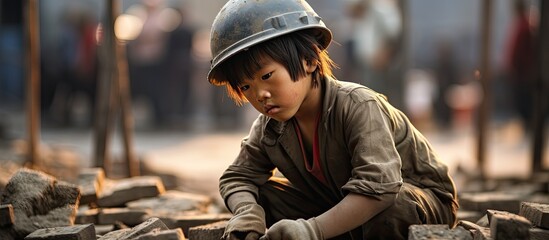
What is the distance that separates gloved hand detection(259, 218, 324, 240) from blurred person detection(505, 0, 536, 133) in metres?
10.5

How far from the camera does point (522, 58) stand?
15.2 meters

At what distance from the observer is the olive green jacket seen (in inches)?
169

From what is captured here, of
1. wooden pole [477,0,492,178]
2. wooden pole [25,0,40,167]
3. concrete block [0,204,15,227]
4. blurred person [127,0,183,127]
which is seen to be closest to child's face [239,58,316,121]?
concrete block [0,204,15,227]

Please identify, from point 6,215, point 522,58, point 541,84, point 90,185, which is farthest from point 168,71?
point 6,215

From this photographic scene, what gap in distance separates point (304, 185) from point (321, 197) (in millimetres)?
95

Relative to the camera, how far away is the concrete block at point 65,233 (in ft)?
14.6

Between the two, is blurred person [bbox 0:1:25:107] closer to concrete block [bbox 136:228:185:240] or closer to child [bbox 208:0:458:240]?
child [bbox 208:0:458:240]

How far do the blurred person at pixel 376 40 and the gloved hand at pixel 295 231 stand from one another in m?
7.87

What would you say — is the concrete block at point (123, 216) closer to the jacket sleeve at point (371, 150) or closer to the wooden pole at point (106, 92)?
the jacket sleeve at point (371, 150)

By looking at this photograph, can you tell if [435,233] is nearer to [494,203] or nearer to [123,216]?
[494,203]

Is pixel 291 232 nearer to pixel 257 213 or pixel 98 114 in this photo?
pixel 257 213

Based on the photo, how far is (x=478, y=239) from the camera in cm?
419

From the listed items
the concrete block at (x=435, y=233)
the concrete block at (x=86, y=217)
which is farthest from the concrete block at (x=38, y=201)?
the concrete block at (x=435, y=233)

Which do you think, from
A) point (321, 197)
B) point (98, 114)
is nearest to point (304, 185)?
point (321, 197)
